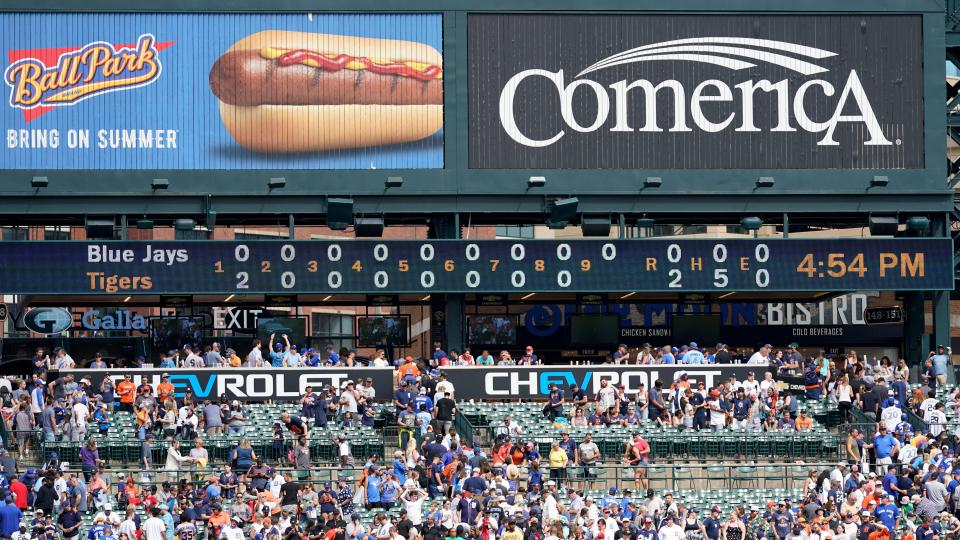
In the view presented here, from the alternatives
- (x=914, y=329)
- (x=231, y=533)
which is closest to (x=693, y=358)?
(x=914, y=329)

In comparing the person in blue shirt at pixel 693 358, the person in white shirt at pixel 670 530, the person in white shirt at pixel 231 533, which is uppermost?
the person in blue shirt at pixel 693 358

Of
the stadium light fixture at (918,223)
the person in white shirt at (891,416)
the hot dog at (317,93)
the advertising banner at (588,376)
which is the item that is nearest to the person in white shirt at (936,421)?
the person in white shirt at (891,416)

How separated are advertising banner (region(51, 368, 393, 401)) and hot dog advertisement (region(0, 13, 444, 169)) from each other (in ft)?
18.1

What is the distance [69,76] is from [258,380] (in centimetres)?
907

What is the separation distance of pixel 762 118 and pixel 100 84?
16.4 m

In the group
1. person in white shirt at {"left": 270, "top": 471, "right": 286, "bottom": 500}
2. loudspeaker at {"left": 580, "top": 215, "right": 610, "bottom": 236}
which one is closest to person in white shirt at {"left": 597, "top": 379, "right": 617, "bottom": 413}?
loudspeaker at {"left": 580, "top": 215, "right": 610, "bottom": 236}

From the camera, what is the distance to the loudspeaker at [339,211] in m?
42.8

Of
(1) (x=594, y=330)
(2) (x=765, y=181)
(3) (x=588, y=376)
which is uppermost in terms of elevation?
(2) (x=765, y=181)

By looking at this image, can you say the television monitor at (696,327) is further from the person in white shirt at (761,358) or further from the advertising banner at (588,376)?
the advertising banner at (588,376)

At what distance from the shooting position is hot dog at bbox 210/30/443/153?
143ft

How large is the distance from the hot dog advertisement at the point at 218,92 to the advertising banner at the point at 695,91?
192 centimetres

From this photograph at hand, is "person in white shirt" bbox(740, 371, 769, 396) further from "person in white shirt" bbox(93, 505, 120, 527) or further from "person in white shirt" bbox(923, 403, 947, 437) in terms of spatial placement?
"person in white shirt" bbox(93, 505, 120, 527)

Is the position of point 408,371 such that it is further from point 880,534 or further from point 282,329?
point 880,534

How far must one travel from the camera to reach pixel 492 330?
48156 mm
